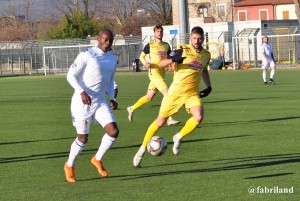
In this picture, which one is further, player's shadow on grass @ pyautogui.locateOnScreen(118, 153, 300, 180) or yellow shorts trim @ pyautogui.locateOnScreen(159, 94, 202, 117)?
yellow shorts trim @ pyautogui.locateOnScreen(159, 94, 202, 117)

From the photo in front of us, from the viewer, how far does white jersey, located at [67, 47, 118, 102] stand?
11094mm

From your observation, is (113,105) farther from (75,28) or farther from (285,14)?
(285,14)

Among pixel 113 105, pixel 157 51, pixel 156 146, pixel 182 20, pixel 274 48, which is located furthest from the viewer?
pixel 274 48

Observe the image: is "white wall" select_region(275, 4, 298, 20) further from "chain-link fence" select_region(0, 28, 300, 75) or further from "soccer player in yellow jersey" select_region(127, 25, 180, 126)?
"soccer player in yellow jersey" select_region(127, 25, 180, 126)

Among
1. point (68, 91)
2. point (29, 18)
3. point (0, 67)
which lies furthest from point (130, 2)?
point (68, 91)

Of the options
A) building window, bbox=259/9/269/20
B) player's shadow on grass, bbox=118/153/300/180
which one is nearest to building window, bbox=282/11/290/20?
building window, bbox=259/9/269/20

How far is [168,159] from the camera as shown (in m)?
12.8

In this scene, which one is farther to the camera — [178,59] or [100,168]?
[178,59]

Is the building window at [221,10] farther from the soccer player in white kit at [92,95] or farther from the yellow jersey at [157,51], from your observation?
the soccer player in white kit at [92,95]

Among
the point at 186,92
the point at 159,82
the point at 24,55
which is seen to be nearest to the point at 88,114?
the point at 186,92

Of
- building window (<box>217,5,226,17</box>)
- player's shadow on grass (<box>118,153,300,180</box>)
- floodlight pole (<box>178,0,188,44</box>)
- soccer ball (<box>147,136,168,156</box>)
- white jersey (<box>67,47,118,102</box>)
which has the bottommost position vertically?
player's shadow on grass (<box>118,153,300,180</box>)

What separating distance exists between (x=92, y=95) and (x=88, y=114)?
26 cm

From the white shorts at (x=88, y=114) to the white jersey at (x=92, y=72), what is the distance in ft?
0.39

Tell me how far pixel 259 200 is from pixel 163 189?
139cm
